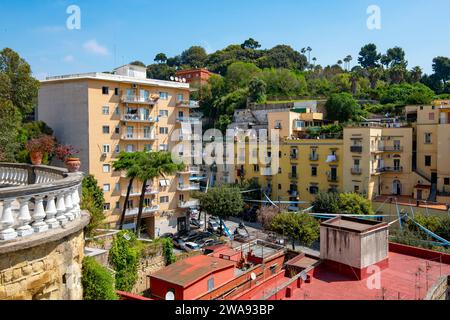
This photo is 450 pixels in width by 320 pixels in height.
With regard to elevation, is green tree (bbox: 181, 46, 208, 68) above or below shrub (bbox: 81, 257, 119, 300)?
above

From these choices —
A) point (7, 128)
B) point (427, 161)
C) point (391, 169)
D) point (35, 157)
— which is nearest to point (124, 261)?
point (35, 157)

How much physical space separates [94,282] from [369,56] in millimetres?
96875

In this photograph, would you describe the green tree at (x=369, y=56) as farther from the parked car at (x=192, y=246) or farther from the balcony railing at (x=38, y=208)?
the balcony railing at (x=38, y=208)

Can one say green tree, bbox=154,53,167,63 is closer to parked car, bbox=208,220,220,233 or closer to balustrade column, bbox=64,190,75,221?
parked car, bbox=208,220,220,233

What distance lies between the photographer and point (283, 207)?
40531mm

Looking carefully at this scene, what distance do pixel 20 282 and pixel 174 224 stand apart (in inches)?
1416

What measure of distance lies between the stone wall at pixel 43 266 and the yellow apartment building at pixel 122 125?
98.5 feet

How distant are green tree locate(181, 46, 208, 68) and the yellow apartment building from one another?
221ft

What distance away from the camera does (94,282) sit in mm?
6594

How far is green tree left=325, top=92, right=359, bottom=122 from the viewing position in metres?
49.2

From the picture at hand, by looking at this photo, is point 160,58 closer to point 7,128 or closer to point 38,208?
point 7,128

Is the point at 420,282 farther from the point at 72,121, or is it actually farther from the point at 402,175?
the point at 72,121

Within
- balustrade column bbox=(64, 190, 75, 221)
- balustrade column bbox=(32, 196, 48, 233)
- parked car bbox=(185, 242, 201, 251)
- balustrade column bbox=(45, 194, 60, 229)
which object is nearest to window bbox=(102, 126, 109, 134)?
parked car bbox=(185, 242, 201, 251)

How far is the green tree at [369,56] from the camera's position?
300ft
